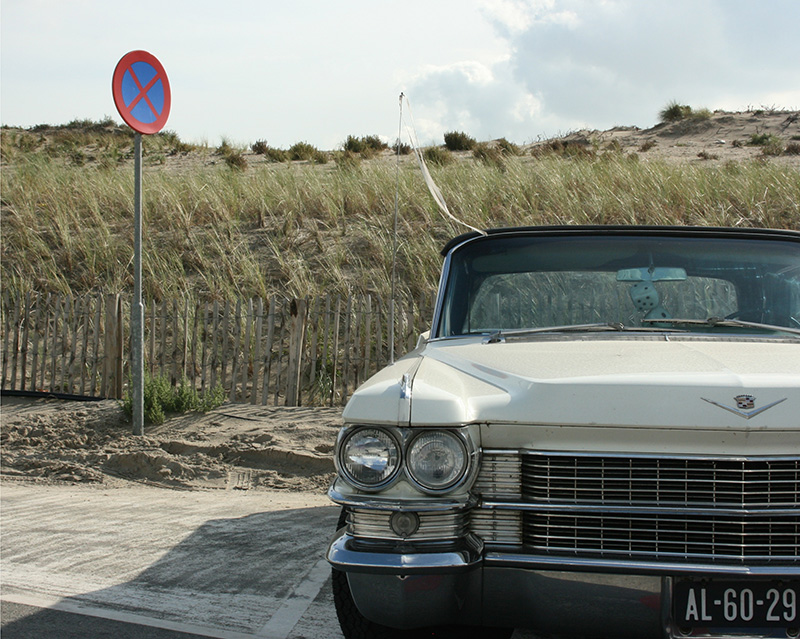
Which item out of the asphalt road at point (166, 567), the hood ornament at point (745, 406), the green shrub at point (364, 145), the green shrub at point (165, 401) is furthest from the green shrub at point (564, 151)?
the hood ornament at point (745, 406)

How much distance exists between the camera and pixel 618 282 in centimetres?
366

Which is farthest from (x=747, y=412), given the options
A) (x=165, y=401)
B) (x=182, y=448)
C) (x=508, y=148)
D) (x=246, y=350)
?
(x=508, y=148)

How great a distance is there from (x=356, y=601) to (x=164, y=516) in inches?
137

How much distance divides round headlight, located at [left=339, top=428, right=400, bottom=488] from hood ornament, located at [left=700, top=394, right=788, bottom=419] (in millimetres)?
953

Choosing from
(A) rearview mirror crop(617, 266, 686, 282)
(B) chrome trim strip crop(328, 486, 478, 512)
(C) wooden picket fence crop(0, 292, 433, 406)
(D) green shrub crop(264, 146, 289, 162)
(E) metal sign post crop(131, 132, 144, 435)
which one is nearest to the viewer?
(B) chrome trim strip crop(328, 486, 478, 512)

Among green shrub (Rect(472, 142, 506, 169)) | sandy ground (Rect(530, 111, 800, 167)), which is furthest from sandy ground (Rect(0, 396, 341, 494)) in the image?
sandy ground (Rect(530, 111, 800, 167))

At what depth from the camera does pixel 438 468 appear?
2369mm

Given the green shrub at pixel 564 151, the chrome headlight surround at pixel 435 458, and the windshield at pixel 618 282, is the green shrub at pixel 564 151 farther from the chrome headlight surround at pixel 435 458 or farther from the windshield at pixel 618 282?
the chrome headlight surround at pixel 435 458

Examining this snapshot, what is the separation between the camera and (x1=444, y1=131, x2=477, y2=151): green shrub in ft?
88.9

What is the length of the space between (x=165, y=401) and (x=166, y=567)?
4.63m

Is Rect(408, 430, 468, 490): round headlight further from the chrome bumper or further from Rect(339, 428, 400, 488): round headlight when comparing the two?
the chrome bumper

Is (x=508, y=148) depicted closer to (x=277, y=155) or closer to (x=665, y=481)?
(x=277, y=155)

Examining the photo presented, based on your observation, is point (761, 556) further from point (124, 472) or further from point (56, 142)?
point (56, 142)

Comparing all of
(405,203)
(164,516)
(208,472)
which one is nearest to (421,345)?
(164,516)
